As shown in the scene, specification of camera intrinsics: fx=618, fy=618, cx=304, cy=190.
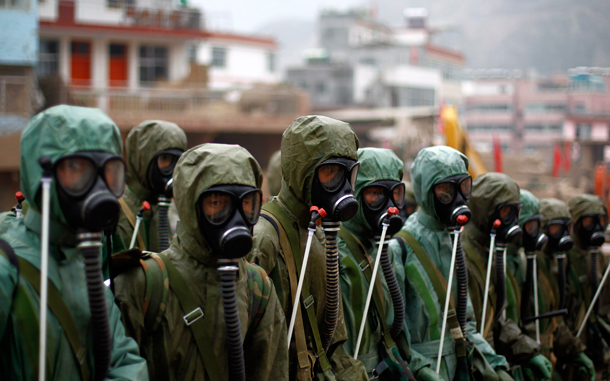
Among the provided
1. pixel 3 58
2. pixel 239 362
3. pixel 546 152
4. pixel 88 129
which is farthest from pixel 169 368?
pixel 546 152

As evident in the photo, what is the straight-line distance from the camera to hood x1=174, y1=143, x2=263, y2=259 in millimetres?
2645

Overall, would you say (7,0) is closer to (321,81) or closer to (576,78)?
(321,81)

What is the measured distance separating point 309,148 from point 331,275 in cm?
70

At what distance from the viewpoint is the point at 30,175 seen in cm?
227

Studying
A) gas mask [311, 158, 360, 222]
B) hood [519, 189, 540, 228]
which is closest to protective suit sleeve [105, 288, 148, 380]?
gas mask [311, 158, 360, 222]

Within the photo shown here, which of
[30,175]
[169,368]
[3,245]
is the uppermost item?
[30,175]

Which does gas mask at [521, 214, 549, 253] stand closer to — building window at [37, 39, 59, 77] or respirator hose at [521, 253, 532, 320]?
respirator hose at [521, 253, 532, 320]

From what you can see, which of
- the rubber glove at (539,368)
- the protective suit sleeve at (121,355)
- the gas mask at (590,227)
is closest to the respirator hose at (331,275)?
the protective suit sleeve at (121,355)

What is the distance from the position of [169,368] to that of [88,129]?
110 cm

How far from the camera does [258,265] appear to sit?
3189 mm

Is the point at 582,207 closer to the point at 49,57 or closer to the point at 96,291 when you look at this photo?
the point at 96,291

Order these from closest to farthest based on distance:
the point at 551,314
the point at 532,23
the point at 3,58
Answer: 1. the point at 551,314
2. the point at 3,58
3. the point at 532,23

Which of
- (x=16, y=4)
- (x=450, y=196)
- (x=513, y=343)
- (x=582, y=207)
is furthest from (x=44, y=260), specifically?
(x=16, y=4)

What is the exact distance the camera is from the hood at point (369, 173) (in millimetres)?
4086
